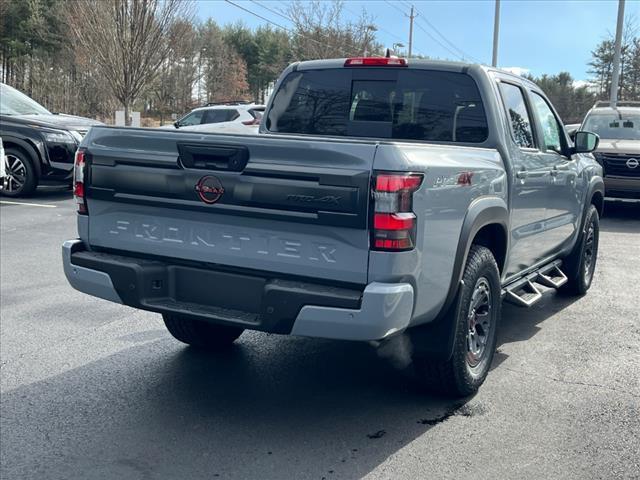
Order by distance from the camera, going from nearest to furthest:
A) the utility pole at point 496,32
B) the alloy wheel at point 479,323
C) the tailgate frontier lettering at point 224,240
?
the tailgate frontier lettering at point 224,240, the alloy wheel at point 479,323, the utility pole at point 496,32

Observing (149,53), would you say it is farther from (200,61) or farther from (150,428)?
(200,61)

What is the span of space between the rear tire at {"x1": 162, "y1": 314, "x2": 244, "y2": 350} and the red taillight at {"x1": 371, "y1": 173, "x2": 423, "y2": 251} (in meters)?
1.90

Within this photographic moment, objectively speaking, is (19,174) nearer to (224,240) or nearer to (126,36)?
(224,240)

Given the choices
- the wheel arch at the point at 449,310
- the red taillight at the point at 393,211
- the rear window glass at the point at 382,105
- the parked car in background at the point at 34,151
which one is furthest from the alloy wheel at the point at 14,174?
the red taillight at the point at 393,211

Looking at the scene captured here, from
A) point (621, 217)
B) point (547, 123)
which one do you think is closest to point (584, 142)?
point (547, 123)

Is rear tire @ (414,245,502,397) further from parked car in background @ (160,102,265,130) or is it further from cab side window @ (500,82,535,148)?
parked car in background @ (160,102,265,130)

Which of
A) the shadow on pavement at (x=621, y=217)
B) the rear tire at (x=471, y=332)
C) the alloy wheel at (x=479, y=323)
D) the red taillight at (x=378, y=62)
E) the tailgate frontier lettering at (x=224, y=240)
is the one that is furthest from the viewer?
the shadow on pavement at (x=621, y=217)

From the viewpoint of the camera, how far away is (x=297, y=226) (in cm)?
353

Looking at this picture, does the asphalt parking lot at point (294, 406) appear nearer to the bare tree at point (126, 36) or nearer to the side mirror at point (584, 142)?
the side mirror at point (584, 142)

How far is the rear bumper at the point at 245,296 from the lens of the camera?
3410 mm

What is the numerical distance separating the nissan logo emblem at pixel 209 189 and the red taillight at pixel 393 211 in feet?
2.69

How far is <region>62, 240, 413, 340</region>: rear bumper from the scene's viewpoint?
3.41 meters

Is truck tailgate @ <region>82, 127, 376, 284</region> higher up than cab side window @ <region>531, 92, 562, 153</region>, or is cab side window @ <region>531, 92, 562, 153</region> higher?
cab side window @ <region>531, 92, 562, 153</region>

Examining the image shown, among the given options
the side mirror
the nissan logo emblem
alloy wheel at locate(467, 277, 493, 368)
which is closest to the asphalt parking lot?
alloy wheel at locate(467, 277, 493, 368)
